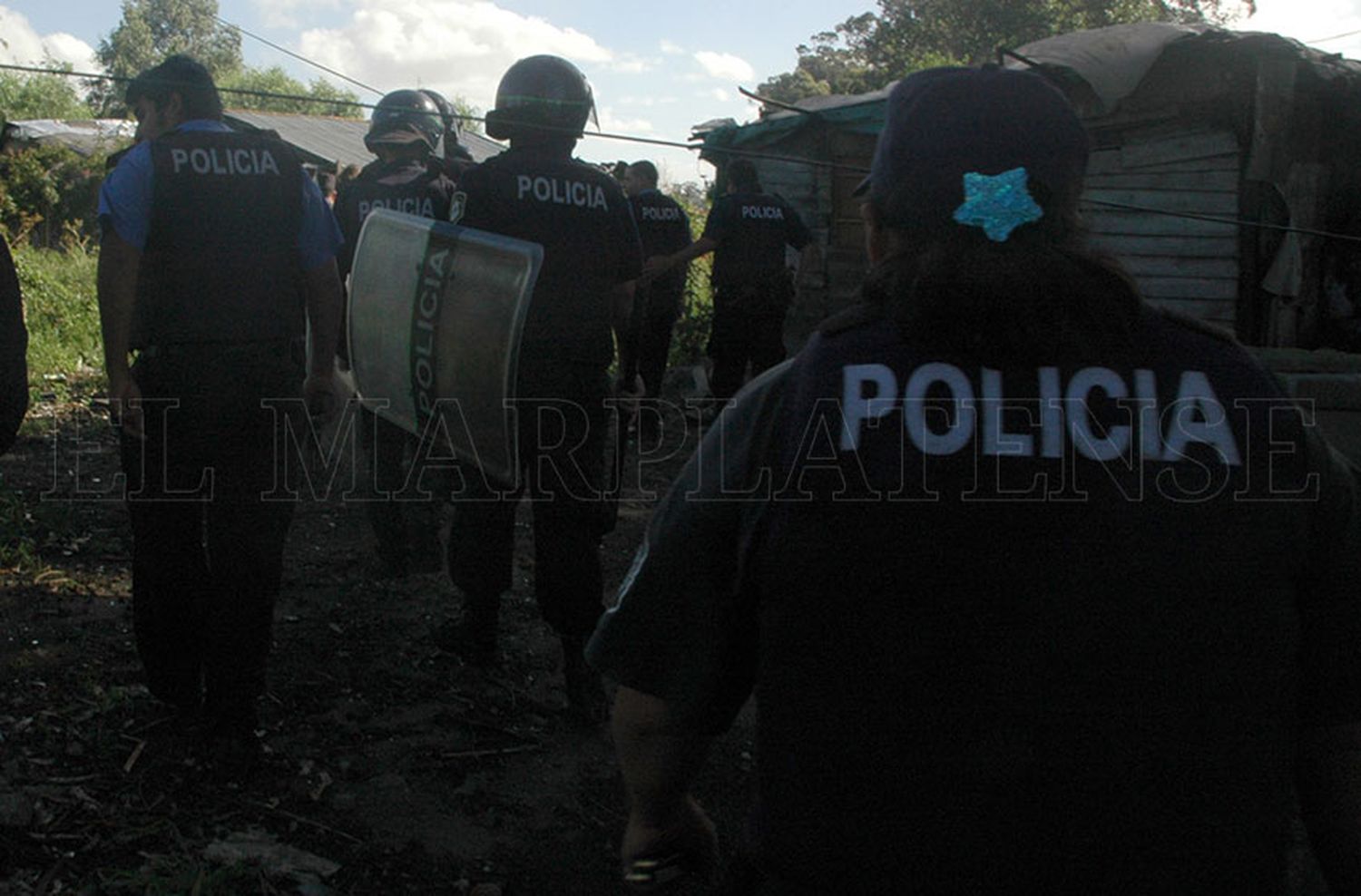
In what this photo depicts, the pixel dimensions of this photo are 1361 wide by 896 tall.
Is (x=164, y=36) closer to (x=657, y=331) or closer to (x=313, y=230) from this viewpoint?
(x=657, y=331)

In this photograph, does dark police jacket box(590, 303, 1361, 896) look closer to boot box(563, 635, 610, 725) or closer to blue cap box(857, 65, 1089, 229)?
blue cap box(857, 65, 1089, 229)

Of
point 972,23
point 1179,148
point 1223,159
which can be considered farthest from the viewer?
point 972,23

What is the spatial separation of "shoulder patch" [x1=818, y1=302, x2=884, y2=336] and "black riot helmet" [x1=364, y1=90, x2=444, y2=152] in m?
4.27

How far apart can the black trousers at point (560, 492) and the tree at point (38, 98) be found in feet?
136

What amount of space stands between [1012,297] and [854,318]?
0.14 metres

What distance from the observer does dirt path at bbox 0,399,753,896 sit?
280 centimetres

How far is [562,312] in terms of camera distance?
3582 mm

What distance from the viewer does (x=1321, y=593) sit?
1.12 meters

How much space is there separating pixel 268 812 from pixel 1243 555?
2.59 meters

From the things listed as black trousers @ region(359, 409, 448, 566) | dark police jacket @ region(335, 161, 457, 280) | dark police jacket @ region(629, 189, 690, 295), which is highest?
dark police jacket @ region(629, 189, 690, 295)

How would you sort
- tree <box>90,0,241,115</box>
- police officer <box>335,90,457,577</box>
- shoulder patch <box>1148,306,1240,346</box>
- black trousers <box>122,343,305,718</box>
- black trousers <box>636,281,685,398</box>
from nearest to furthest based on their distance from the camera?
shoulder patch <box>1148,306,1240,346</box>, black trousers <box>122,343,305,718</box>, police officer <box>335,90,457,577</box>, black trousers <box>636,281,685,398</box>, tree <box>90,0,241,115</box>

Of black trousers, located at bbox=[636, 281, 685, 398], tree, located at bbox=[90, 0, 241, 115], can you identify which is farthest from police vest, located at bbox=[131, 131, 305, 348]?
tree, located at bbox=[90, 0, 241, 115]

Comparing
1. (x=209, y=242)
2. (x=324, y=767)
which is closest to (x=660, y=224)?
(x=209, y=242)

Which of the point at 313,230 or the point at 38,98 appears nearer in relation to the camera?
the point at 313,230
